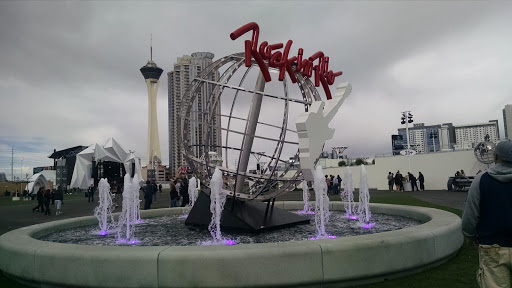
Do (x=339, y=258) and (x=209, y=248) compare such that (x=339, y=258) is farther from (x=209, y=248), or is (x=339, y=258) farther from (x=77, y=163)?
(x=77, y=163)

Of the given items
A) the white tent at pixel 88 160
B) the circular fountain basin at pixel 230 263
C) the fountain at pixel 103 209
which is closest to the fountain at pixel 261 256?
the circular fountain basin at pixel 230 263

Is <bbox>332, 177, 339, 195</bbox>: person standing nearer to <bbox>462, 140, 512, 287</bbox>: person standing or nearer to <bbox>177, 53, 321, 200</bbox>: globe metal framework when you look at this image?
<bbox>177, 53, 321, 200</bbox>: globe metal framework

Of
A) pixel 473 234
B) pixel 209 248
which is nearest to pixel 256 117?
pixel 209 248

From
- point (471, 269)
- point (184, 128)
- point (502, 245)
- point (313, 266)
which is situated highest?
point (184, 128)

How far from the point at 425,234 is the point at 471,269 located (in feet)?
3.40

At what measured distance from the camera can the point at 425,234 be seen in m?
6.61

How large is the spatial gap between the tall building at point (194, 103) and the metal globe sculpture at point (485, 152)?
21.7m

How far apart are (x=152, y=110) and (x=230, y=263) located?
13313 centimetres

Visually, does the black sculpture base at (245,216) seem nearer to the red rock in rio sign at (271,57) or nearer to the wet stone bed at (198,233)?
the wet stone bed at (198,233)

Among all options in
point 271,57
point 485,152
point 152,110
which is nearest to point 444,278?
point 271,57

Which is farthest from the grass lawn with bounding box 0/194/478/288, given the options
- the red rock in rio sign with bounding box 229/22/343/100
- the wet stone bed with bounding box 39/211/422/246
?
the red rock in rio sign with bounding box 229/22/343/100

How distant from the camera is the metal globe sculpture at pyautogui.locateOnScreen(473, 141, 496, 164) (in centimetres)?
2807

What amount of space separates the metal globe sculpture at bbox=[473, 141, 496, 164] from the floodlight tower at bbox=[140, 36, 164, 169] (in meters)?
107

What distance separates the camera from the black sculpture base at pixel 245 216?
9602mm
